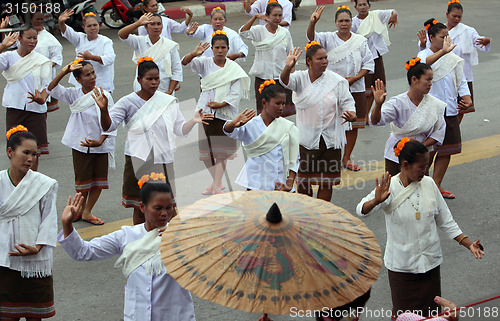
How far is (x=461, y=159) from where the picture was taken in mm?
9008

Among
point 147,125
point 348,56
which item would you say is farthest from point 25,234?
point 348,56

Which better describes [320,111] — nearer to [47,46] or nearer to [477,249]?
[477,249]

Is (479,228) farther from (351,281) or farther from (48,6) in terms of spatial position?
(48,6)

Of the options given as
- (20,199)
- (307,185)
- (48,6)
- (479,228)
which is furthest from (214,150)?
(48,6)

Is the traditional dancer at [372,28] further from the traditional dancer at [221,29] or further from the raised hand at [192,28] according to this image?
the raised hand at [192,28]

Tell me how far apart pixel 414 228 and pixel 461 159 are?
437 cm

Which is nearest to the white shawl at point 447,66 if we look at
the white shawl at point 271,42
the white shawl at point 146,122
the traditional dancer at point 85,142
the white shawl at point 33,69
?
the white shawl at point 271,42

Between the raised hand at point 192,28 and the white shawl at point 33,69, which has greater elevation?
the raised hand at point 192,28

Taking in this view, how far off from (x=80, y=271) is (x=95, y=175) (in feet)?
4.20

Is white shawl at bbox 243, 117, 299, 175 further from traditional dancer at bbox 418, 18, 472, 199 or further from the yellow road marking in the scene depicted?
traditional dancer at bbox 418, 18, 472, 199

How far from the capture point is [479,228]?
23.0ft

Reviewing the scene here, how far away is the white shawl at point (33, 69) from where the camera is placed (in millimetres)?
8078

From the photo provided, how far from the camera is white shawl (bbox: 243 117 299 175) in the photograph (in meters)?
6.16

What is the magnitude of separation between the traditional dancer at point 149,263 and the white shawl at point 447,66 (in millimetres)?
4444
